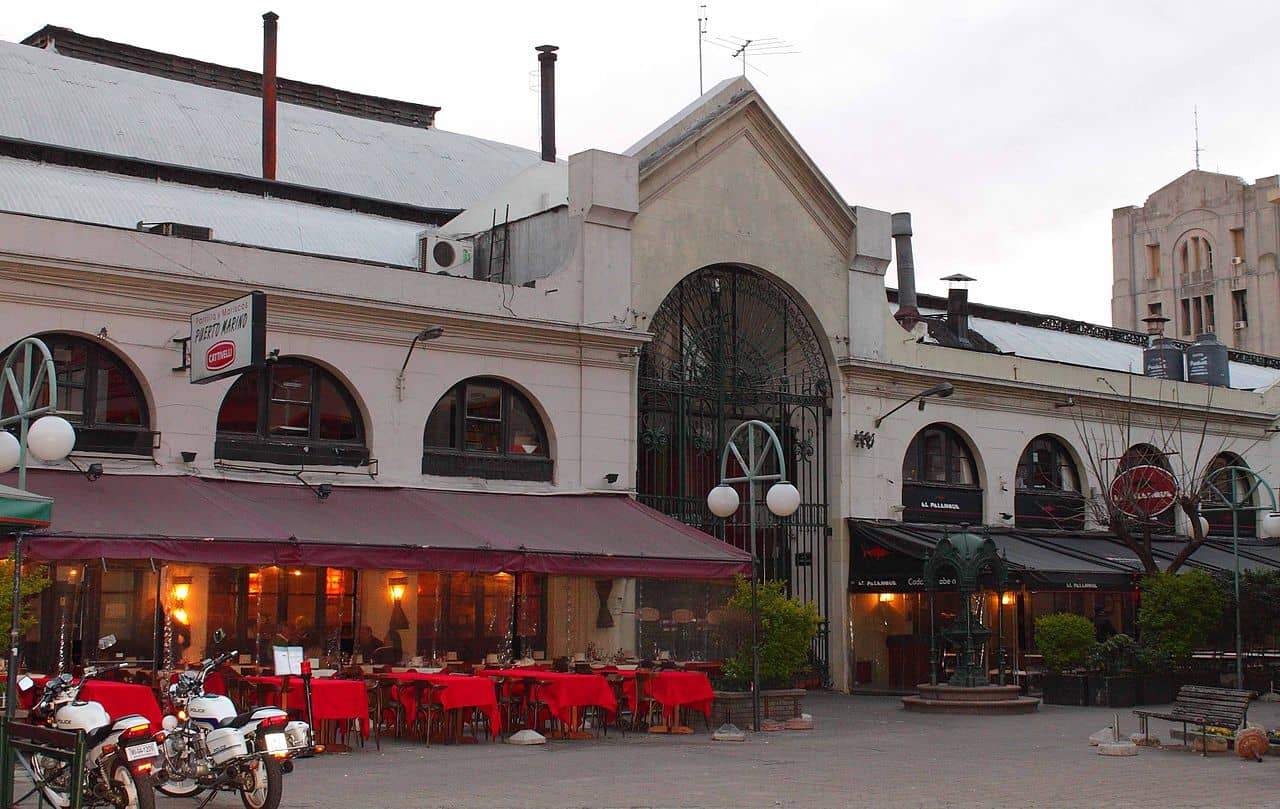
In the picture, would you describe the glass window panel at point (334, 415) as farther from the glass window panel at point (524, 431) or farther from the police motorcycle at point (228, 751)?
the police motorcycle at point (228, 751)

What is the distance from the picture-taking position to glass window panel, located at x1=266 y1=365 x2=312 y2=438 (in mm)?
24406

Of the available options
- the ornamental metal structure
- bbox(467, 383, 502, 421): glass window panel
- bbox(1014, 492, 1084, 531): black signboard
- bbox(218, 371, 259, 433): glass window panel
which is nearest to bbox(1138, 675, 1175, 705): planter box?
the ornamental metal structure

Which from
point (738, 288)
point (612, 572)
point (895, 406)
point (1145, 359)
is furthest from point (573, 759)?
point (1145, 359)

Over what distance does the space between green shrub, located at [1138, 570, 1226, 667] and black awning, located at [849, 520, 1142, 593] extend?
2.77m

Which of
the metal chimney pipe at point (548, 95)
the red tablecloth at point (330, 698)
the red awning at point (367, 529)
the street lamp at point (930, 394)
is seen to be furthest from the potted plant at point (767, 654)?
the metal chimney pipe at point (548, 95)

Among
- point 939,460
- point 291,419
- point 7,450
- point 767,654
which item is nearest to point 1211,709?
point 767,654

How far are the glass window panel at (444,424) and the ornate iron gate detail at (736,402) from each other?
399 centimetres

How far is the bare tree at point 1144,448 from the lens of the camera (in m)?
34.9

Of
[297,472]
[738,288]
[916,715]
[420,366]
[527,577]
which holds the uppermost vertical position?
[738,288]

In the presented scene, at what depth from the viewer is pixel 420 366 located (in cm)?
2586

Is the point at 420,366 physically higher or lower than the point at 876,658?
higher

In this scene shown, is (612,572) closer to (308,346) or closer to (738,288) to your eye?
(308,346)

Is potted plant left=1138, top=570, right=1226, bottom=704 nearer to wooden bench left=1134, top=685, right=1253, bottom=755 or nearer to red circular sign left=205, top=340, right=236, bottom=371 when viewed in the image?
wooden bench left=1134, top=685, right=1253, bottom=755

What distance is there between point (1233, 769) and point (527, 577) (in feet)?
40.5
